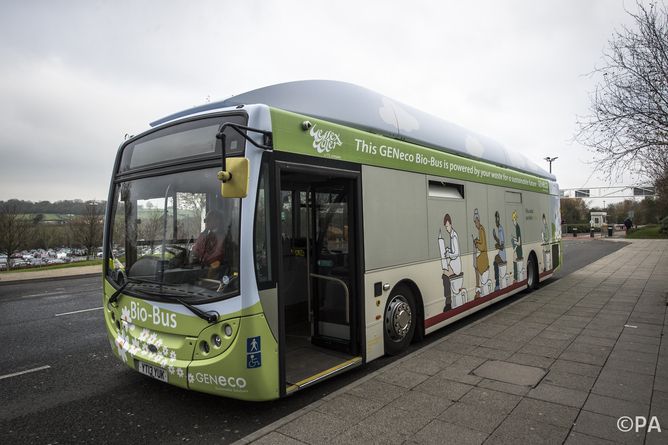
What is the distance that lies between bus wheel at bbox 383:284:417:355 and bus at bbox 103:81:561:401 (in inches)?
1.0

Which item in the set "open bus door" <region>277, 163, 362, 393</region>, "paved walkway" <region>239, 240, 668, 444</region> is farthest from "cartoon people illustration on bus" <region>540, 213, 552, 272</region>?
"open bus door" <region>277, 163, 362, 393</region>

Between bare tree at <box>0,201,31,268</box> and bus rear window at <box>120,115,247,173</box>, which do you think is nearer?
bus rear window at <box>120,115,247,173</box>

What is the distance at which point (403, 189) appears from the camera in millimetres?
5641

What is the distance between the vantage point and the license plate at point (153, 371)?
3850 millimetres

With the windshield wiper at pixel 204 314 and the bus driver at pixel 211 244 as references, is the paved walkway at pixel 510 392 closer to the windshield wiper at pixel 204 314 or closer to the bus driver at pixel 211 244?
the windshield wiper at pixel 204 314

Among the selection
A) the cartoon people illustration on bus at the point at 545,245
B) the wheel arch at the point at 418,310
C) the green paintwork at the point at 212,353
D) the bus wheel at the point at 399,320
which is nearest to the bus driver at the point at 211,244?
the green paintwork at the point at 212,353

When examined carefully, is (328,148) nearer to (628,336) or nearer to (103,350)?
(103,350)

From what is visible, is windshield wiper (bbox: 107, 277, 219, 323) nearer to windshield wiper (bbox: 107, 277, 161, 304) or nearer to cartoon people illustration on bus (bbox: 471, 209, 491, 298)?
windshield wiper (bbox: 107, 277, 161, 304)

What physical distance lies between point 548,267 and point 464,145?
19.6 ft

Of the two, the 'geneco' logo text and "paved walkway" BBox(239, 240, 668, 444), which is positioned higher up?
the 'geneco' logo text

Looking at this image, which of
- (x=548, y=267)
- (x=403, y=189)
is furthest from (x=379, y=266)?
(x=548, y=267)

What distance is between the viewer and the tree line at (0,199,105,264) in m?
34.3

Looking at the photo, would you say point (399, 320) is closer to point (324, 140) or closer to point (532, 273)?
point (324, 140)

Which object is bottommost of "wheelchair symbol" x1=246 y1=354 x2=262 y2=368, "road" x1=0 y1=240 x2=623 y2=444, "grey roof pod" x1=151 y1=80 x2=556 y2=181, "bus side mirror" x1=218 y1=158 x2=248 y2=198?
"road" x1=0 y1=240 x2=623 y2=444
